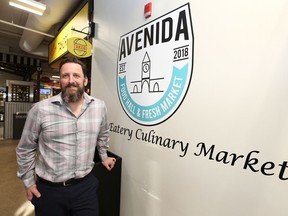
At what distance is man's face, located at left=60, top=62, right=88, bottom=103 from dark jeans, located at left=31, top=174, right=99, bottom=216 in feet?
2.10

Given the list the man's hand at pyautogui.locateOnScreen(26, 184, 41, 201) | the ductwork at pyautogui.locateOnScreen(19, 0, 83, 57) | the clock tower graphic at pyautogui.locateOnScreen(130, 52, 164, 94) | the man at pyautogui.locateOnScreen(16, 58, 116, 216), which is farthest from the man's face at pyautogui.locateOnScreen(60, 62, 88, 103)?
the ductwork at pyautogui.locateOnScreen(19, 0, 83, 57)

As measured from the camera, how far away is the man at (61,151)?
1.40m

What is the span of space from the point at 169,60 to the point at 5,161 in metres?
4.94

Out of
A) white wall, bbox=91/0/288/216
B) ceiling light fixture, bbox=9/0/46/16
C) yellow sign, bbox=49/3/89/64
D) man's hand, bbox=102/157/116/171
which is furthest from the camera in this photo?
ceiling light fixture, bbox=9/0/46/16

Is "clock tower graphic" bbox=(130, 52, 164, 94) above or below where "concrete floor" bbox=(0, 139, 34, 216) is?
above

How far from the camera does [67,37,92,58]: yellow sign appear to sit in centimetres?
256

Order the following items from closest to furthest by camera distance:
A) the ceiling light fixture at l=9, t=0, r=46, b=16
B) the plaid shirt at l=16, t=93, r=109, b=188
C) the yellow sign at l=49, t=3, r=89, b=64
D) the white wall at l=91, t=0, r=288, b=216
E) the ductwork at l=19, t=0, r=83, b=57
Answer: the white wall at l=91, t=0, r=288, b=216 < the plaid shirt at l=16, t=93, r=109, b=188 < the yellow sign at l=49, t=3, r=89, b=64 < the ceiling light fixture at l=9, t=0, r=46, b=16 < the ductwork at l=19, t=0, r=83, b=57

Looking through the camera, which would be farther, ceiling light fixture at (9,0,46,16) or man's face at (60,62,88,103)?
ceiling light fixture at (9,0,46,16)

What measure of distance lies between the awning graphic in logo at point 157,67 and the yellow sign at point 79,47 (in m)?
0.83

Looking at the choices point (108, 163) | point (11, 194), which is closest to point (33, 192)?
point (108, 163)

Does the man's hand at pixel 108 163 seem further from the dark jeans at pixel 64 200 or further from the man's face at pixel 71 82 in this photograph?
the man's face at pixel 71 82

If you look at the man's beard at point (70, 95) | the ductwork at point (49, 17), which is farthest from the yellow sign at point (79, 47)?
the man's beard at point (70, 95)

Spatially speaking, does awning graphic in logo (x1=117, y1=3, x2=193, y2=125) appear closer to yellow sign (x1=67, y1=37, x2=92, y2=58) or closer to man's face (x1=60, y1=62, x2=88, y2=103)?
man's face (x1=60, y1=62, x2=88, y2=103)

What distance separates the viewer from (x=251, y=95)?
3.55 ft
